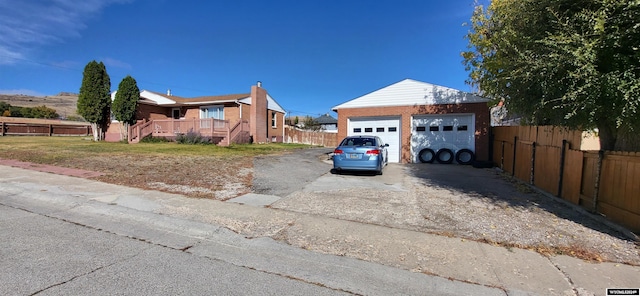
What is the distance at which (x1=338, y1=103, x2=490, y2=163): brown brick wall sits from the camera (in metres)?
14.2

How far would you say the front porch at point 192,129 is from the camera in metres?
20.6

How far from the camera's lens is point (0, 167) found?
9.91 metres

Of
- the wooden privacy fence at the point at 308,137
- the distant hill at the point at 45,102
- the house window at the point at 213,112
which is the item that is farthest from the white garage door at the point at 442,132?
the distant hill at the point at 45,102

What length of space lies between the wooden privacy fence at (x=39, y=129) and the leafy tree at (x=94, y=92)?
15.3 m

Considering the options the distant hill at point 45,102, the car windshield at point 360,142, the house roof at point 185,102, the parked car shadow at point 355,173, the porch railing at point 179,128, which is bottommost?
the parked car shadow at point 355,173

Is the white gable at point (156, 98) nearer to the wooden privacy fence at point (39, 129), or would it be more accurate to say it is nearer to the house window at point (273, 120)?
the house window at point (273, 120)

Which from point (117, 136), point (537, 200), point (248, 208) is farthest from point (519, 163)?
point (117, 136)

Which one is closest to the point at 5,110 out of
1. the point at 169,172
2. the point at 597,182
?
the point at 169,172

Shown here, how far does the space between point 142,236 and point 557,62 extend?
7034mm

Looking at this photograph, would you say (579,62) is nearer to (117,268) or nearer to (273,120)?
(117,268)

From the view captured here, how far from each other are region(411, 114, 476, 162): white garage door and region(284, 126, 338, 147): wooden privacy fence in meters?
17.7

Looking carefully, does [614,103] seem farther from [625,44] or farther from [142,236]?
[142,236]

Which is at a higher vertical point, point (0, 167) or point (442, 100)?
point (442, 100)

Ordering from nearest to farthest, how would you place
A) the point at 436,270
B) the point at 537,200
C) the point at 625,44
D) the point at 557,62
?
1. the point at 436,270
2. the point at 625,44
3. the point at 557,62
4. the point at 537,200
